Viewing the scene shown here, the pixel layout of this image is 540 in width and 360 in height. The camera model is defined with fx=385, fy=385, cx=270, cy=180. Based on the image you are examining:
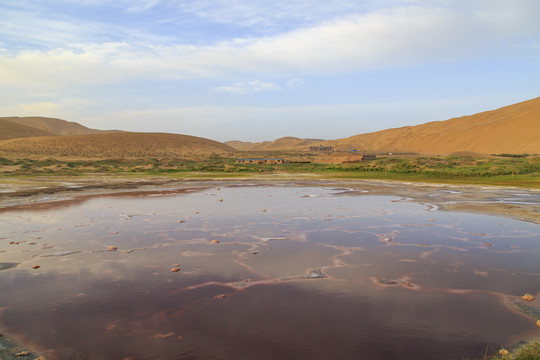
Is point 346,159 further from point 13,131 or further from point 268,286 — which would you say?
point 13,131

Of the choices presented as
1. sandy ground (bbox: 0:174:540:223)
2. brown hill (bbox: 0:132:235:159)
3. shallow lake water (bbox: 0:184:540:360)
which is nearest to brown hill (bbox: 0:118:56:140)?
brown hill (bbox: 0:132:235:159)

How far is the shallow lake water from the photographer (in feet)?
19.7

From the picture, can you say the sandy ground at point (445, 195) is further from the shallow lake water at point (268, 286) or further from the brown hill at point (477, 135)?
the brown hill at point (477, 135)

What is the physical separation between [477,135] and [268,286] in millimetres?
103304

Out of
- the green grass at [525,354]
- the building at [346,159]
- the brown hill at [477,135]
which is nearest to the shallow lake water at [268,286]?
the green grass at [525,354]

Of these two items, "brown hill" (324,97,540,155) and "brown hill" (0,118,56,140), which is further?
"brown hill" (0,118,56,140)

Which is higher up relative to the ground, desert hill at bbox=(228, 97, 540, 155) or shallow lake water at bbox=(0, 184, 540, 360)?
desert hill at bbox=(228, 97, 540, 155)

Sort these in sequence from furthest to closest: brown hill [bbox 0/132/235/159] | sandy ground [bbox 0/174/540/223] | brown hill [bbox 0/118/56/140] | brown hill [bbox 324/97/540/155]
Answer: brown hill [bbox 0/118/56/140] → brown hill [bbox 324/97/540/155] → brown hill [bbox 0/132/235/159] → sandy ground [bbox 0/174/540/223]

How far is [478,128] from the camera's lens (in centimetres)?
10069

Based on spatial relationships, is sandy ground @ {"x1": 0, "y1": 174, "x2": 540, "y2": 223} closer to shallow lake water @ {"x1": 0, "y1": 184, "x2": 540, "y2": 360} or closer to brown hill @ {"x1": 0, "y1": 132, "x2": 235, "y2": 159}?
shallow lake water @ {"x1": 0, "y1": 184, "x2": 540, "y2": 360}

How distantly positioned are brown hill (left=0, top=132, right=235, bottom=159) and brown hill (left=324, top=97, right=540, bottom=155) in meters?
60.8

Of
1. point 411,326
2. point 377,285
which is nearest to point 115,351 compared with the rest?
point 411,326

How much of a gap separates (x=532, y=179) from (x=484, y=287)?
97.1ft

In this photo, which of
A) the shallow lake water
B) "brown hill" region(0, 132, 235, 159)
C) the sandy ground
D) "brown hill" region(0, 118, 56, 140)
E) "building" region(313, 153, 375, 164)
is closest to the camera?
the shallow lake water
